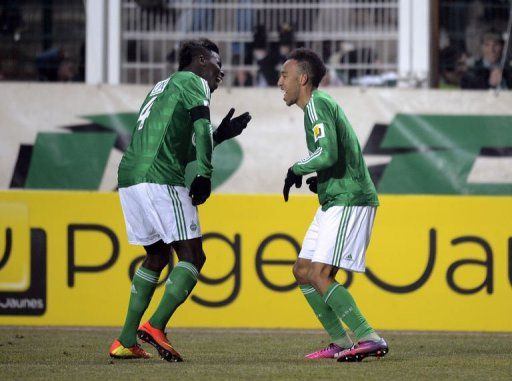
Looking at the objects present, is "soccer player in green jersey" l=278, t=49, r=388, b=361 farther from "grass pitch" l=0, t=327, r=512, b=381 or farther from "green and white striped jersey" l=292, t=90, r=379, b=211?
"grass pitch" l=0, t=327, r=512, b=381

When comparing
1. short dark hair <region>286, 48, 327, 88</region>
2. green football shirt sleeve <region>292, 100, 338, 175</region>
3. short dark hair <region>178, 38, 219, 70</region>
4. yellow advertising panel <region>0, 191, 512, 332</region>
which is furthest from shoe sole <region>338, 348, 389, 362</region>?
yellow advertising panel <region>0, 191, 512, 332</region>

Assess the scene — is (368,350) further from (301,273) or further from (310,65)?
(310,65)

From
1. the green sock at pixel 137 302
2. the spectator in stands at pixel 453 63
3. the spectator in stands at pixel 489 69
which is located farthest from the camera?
the spectator in stands at pixel 453 63

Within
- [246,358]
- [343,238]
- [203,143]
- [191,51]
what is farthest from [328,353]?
[191,51]

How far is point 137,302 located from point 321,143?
1.57 meters

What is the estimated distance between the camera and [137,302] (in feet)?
28.3

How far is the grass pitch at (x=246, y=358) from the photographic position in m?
7.56

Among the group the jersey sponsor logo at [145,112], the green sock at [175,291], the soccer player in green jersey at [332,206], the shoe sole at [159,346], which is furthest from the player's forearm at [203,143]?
the shoe sole at [159,346]

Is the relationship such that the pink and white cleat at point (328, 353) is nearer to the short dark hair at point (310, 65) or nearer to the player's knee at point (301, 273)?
the player's knee at point (301, 273)

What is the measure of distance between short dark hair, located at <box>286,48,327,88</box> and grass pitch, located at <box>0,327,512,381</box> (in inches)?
71.2

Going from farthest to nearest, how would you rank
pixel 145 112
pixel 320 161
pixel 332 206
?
pixel 145 112
pixel 332 206
pixel 320 161

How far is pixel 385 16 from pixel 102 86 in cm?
315

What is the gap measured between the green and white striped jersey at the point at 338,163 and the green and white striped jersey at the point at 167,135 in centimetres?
68

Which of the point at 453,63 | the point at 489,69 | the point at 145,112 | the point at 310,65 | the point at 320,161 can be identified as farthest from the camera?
the point at 453,63
